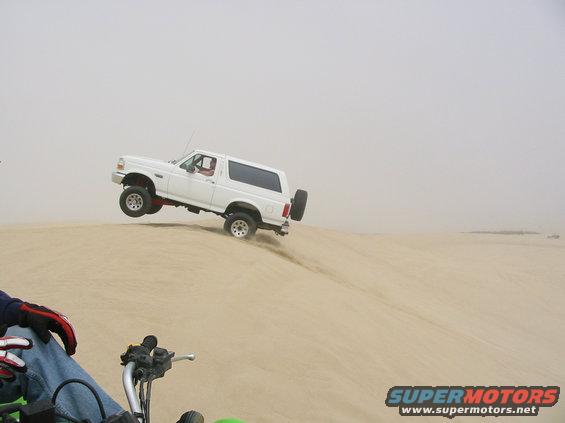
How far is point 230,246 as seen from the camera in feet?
29.9

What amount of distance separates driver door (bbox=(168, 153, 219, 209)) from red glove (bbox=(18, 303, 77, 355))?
877 centimetres

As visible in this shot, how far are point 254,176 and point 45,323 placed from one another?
9.13 m

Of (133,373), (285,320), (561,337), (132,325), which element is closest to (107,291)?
(132,325)

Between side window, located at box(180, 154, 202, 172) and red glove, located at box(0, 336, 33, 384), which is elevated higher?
side window, located at box(180, 154, 202, 172)

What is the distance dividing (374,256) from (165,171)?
6.65m

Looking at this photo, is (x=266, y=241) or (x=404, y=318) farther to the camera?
(x=266, y=241)

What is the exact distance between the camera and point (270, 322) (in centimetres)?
612

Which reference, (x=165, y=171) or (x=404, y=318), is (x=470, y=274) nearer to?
(x=404, y=318)

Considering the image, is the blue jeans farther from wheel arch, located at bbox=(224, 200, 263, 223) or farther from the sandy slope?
wheel arch, located at bbox=(224, 200, 263, 223)

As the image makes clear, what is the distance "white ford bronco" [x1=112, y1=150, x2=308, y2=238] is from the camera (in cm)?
1066

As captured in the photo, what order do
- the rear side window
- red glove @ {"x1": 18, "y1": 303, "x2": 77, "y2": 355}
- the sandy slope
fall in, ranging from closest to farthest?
red glove @ {"x1": 18, "y1": 303, "x2": 77, "y2": 355} → the sandy slope → the rear side window

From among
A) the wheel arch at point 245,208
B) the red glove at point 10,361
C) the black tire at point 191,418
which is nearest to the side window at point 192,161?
the wheel arch at point 245,208

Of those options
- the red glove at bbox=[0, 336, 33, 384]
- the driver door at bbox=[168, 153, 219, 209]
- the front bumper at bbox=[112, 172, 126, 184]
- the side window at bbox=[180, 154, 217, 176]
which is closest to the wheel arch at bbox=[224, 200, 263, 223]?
the driver door at bbox=[168, 153, 219, 209]

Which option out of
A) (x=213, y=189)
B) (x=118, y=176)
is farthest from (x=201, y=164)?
(x=118, y=176)
